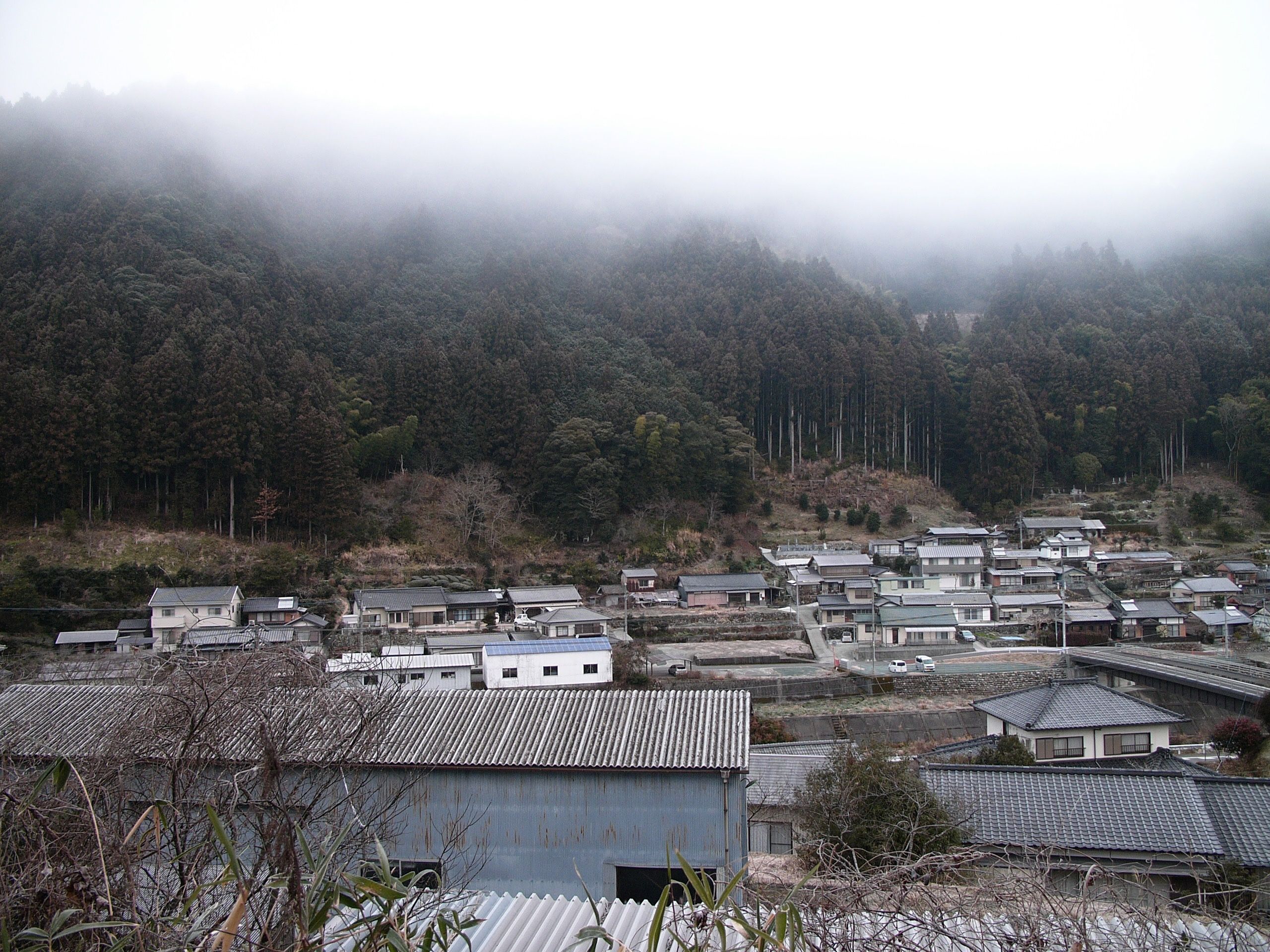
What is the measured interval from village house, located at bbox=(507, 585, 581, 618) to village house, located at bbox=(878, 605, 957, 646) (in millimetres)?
11383

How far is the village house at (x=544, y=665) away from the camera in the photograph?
2130 centimetres

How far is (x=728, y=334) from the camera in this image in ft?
153

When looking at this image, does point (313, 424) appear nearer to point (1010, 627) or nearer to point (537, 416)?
point (537, 416)

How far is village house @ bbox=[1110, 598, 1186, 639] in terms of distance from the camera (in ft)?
92.1

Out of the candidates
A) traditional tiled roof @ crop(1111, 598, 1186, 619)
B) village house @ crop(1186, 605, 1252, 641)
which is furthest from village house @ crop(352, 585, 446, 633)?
village house @ crop(1186, 605, 1252, 641)

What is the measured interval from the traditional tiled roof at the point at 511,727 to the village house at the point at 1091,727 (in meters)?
7.89

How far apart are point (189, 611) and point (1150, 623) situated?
3316cm

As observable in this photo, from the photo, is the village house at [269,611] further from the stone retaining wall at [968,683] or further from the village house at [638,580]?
the stone retaining wall at [968,683]

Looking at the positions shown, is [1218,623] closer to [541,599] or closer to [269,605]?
[541,599]

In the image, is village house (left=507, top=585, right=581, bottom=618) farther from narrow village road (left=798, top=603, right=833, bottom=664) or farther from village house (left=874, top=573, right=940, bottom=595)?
village house (left=874, top=573, right=940, bottom=595)

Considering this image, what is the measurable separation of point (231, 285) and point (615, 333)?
20123mm

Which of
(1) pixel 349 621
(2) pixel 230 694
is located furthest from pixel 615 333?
(2) pixel 230 694

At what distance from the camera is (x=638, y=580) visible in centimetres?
3241

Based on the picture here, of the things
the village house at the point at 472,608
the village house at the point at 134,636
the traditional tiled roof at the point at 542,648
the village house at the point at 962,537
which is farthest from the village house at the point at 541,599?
the village house at the point at 962,537
